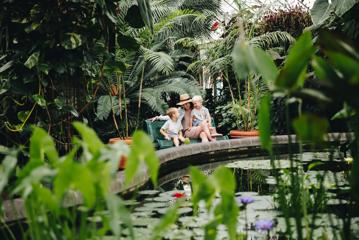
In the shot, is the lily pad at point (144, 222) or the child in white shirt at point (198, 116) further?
the child in white shirt at point (198, 116)

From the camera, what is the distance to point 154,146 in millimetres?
2021

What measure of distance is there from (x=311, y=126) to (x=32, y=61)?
6.58 ft

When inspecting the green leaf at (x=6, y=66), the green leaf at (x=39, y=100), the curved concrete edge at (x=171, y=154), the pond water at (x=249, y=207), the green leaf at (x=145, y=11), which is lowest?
the pond water at (x=249, y=207)

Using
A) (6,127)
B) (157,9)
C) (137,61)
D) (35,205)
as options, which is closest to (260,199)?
(6,127)

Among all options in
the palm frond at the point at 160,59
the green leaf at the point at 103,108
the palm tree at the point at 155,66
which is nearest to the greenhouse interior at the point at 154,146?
the green leaf at the point at 103,108

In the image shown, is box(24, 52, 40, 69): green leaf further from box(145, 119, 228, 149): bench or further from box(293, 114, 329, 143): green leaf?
box(145, 119, 228, 149): bench

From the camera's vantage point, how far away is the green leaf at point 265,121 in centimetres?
93

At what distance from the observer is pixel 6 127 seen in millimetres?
2627

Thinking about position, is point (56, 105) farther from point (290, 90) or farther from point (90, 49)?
point (290, 90)

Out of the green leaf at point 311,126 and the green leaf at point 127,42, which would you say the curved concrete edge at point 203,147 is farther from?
the green leaf at point 311,126

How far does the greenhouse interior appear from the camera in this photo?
76 cm

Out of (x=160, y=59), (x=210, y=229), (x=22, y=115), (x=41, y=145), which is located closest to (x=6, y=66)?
(x=22, y=115)

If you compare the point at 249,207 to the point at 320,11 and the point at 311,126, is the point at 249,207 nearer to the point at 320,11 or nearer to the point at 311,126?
the point at 320,11

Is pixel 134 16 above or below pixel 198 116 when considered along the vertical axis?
above
